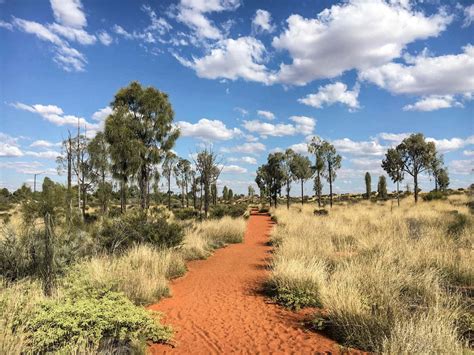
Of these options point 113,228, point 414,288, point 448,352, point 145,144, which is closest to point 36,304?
point 448,352

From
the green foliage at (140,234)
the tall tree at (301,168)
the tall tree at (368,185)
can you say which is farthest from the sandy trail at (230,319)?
the tall tree at (368,185)

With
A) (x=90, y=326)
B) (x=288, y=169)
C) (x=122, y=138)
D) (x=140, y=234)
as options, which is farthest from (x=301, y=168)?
(x=90, y=326)

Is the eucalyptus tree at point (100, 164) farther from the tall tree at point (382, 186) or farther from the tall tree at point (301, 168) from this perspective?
the tall tree at point (382, 186)

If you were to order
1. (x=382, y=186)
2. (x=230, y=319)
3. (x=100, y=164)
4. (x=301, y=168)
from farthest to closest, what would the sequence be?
(x=382, y=186)
(x=301, y=168)
(x=100, y=164)
(x=230, y=319)

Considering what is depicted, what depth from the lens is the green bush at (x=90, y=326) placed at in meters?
4.61

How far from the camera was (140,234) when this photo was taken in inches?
480

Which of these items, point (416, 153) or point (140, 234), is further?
point (416, 153)

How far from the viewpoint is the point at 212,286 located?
29.4 feet

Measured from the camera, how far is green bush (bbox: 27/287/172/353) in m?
4.61

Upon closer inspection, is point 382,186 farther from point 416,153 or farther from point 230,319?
point 230,319

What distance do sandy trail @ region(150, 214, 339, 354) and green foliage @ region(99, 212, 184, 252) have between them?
210 centimetres

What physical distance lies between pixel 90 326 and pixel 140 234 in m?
7.30

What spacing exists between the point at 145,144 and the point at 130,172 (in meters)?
2.49

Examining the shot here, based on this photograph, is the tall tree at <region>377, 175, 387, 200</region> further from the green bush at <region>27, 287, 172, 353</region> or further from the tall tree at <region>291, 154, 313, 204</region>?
the green bush at <region>27, 287, 172, 353</region>
